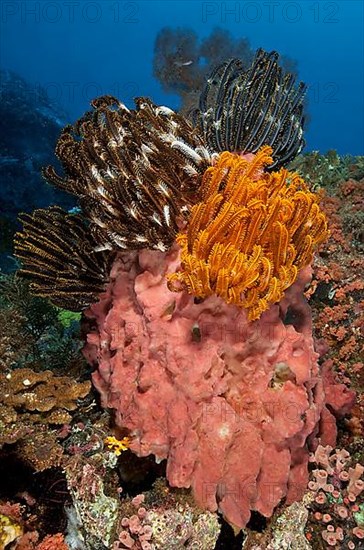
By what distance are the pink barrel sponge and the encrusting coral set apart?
0.01 m

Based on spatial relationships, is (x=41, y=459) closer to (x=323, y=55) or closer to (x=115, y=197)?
(x=115, y=197)

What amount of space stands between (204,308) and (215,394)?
0.72 metres

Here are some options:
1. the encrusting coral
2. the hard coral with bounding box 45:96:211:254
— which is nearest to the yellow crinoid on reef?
the encrusting coral

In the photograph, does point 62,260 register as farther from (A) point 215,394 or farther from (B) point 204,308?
(A) point 215,394

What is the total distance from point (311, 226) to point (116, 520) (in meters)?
2.96

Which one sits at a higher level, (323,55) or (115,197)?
(323,55)

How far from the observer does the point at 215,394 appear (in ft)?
11.9

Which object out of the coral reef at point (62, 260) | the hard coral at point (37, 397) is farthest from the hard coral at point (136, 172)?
the hard coral at point (37, 397)

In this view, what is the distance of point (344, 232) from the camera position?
6.46 m

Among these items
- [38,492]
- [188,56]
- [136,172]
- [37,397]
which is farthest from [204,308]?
[188,56]

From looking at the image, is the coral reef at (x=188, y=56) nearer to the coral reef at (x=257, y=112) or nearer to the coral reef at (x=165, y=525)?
the coral reef at (x=257, y=112)

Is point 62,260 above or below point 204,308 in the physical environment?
below

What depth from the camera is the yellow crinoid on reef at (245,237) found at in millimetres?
3381

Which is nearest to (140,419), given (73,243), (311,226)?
(73,243)
